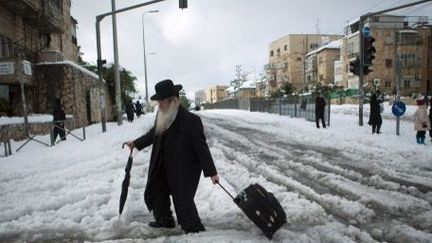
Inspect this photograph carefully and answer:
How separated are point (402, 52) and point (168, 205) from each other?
60263mm

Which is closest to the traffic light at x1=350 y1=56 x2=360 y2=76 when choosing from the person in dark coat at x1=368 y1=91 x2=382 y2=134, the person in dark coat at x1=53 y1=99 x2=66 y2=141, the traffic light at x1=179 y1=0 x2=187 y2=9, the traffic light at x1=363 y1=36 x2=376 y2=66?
the traffic light at x1=363 y1=36 x2=376 y2=66

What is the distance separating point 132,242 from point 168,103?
1588mm

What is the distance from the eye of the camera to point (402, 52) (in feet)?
193

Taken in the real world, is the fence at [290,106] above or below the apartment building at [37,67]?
below

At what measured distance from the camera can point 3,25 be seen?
20812 millimetres

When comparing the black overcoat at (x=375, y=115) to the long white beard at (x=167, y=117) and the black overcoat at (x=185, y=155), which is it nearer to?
the black overcoat at (x=185, y=155)

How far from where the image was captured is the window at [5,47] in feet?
67.6

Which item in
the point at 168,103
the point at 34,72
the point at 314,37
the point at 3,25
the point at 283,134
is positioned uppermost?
the point at 314,37

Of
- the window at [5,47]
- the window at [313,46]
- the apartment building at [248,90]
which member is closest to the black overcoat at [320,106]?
the window at [5,47]

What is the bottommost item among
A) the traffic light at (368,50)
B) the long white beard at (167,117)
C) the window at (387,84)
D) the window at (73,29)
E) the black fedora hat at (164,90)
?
the long white beard at (167,117)

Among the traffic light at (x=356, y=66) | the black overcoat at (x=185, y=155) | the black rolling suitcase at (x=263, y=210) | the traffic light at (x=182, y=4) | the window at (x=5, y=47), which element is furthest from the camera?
the window at (x=5, y=47)

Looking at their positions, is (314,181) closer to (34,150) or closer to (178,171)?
(178,171)

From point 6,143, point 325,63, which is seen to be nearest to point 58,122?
point 6,143

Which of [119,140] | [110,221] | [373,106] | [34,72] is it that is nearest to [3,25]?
[34,72]
